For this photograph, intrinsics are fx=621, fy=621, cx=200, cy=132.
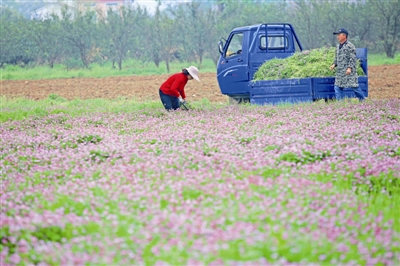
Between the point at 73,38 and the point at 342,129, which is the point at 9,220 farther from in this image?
the point at 73,38

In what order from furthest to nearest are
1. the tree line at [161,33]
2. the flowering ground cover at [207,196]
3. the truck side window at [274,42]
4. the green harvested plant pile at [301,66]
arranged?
the tree line at [161,33], the truck side window at [274,42], the green harvested plant pile at [301,66], the flowering ground cover at [207,196]

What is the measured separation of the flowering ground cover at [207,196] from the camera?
464 centimetres

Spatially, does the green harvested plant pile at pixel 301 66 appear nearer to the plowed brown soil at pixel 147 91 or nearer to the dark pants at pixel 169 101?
the dark pants at pixel 169 101

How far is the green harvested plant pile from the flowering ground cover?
508 cm

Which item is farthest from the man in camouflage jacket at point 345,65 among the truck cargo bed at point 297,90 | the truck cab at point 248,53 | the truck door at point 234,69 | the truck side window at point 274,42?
the truck side window at point 274,42

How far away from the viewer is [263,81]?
16.7 meters

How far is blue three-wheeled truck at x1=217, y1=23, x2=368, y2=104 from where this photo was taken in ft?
53.2

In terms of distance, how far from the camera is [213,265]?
164 inches

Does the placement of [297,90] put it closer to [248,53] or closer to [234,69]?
[248,53]

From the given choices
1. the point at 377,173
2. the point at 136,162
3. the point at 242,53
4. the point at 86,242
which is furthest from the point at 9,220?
the point at 242,53

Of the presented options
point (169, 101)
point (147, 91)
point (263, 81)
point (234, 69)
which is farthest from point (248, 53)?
point (147, 91)

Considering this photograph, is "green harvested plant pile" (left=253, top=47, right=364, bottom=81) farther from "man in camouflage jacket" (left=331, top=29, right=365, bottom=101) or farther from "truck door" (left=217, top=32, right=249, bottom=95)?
"man in camouflage jacket" (left=331, top=29, right=365, bottom=101)

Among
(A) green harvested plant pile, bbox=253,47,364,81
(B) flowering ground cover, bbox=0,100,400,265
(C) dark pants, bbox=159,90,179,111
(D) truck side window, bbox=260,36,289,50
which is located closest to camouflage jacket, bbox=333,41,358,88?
(A) green harvested plant pile, bbox=253,47,364,81

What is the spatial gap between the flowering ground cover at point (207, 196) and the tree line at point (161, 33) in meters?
38.6
